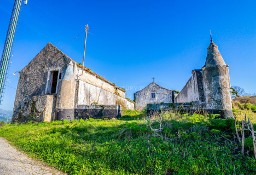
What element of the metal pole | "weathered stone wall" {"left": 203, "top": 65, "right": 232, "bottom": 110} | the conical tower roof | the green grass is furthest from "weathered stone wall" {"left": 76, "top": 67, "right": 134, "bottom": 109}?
the conical tower roof

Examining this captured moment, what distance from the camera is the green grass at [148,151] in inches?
174

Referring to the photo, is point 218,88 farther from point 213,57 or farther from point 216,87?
point 213,57

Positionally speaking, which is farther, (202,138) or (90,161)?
(202,138)

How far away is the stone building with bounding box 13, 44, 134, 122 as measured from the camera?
1350cm

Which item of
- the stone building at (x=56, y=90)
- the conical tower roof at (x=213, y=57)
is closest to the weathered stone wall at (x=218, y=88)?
the conical tower roof at (x=213, y=57)

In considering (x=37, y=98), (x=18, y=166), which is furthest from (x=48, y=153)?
(x=37, y=98)

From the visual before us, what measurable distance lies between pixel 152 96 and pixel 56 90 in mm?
18930

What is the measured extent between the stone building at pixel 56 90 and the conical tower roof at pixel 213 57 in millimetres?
6832

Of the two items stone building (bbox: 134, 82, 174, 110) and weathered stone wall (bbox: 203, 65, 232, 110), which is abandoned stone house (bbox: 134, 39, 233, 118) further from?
stone building (bbox: 134, 82, 174, 110)

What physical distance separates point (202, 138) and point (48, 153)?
498 cm

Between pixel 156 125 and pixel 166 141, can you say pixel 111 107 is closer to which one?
pixel 156 125

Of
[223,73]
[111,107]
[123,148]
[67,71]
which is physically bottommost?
[123,148]

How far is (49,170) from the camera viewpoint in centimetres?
458

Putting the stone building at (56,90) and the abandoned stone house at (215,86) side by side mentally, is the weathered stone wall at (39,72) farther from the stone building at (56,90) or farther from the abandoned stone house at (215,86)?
the abandoned stone house at (215,86)
